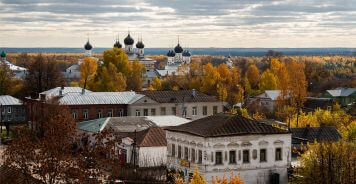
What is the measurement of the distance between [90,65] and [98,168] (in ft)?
267

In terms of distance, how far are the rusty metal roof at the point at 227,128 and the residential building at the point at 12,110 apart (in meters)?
38.2

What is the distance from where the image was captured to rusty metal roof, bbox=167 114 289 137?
41250 millimetres

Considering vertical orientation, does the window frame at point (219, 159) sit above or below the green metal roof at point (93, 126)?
above

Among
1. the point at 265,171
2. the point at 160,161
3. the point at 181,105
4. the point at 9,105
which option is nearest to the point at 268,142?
the point at 265,171

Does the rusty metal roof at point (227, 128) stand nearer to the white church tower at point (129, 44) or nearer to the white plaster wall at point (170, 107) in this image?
the white plaster wall at point (170, 107)

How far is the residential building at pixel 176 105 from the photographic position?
69.5m

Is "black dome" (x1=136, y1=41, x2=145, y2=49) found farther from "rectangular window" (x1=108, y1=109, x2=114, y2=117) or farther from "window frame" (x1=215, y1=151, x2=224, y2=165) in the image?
"window frame" (x1=215, y1=151, x2=224, y2=165)

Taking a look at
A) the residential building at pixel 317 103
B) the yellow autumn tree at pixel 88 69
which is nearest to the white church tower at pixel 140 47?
the yellow autumn tree at pixel 88 69

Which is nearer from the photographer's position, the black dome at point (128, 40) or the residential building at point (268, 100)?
the residential building at point (268, 100)

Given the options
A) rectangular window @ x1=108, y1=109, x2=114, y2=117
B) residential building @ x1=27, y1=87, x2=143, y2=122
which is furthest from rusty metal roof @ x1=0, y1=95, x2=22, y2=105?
rectangular window @ x1=108, y1=109, x2=114, y2=117

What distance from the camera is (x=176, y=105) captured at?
70750 millimetres

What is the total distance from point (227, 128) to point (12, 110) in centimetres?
4167

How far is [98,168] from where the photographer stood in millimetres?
26328

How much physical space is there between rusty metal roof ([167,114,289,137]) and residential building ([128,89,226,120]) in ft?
84.1
